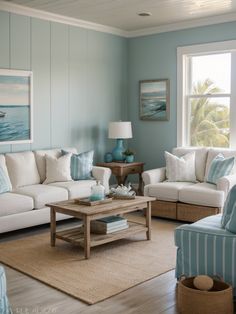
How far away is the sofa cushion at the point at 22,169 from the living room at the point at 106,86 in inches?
0.9

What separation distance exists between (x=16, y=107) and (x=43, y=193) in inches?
51.6

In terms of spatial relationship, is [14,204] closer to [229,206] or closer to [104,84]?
[229,206]

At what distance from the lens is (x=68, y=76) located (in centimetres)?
654

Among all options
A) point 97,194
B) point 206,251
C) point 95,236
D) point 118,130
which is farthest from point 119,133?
point 206,251

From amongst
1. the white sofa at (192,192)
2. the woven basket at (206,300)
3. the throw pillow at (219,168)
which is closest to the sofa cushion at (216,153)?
the white sofa at (192,192)

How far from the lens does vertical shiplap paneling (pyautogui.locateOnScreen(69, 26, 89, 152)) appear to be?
6.57 meters

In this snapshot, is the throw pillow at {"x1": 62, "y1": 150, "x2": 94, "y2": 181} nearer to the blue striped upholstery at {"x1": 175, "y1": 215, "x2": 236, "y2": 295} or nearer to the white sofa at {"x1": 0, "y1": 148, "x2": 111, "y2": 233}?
the white sofa at {"x1": 0, "y1": 148, "x2": 111, "y2": 233}

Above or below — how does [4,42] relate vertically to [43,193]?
above

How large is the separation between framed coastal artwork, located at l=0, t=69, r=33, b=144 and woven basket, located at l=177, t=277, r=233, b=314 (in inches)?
137

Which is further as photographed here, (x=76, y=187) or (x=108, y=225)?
(x=76, y=187)

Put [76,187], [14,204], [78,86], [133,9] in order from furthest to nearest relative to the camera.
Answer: [78,86] → [133,9] → [76,187] → [14,204]

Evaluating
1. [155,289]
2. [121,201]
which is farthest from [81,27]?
[155,289]

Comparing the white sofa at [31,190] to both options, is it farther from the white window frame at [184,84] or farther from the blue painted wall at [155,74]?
the white window frame at [184,84]

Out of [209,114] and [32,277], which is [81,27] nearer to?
[209,114]
